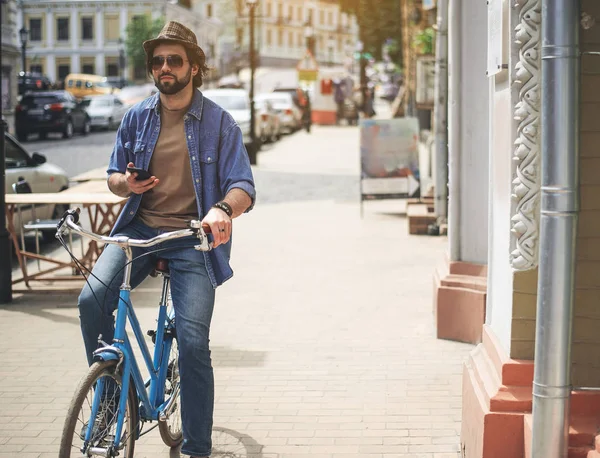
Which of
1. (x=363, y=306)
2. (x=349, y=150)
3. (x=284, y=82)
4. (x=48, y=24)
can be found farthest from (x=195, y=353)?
(x=48, y=24)

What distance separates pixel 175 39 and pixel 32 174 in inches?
322

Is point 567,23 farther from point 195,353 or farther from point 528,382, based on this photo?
point 195,353

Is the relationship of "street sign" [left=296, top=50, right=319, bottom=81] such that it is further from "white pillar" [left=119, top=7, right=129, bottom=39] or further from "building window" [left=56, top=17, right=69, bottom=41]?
"building window" [left=56, top=17, right=69, bottom=41]

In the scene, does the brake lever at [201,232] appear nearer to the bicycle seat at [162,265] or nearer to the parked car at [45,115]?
the bicycle seat at [162,265]

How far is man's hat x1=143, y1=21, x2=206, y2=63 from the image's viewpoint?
4.34 m

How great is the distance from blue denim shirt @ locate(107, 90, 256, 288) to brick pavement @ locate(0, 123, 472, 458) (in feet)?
3.91

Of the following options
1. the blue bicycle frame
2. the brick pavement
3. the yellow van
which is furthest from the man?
the yellow van

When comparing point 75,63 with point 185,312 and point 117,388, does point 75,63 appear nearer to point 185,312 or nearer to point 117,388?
point 185,312

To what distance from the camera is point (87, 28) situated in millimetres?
104812

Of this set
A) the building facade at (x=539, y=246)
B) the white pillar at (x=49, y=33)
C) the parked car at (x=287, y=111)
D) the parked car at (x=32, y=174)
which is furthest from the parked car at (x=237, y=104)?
the white pillar at (x=49, y=33)

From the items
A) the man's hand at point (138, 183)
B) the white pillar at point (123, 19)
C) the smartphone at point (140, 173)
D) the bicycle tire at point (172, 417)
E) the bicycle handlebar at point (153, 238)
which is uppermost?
the white pillar at point (123, 19)

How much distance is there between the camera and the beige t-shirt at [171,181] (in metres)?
4.42

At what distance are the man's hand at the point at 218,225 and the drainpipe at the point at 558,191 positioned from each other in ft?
3.89

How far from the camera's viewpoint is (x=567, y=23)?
3346 millimetres
